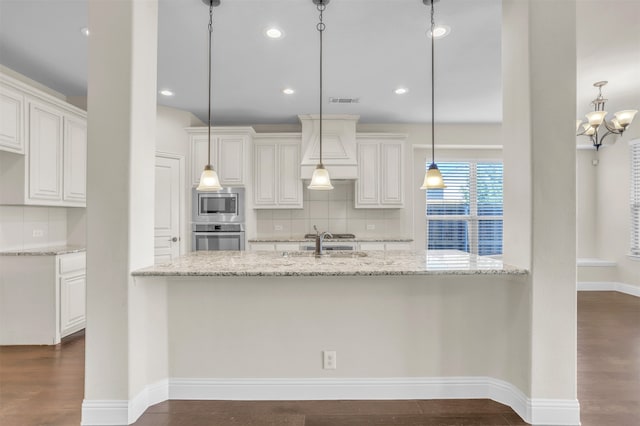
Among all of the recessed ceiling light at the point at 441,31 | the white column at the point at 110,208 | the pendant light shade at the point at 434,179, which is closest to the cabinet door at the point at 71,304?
the white column at the point at 110,208

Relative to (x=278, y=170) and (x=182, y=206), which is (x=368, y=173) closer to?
(x=278, y=170)

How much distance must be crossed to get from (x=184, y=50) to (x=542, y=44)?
2.75m

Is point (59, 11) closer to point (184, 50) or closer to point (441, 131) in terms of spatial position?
point (184, 50)

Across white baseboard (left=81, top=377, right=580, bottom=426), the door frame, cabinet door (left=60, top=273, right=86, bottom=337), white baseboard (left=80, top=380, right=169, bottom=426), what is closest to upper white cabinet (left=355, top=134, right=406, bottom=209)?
the door frame

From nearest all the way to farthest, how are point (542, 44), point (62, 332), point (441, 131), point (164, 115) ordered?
point (542, 44)
point (62, 332)
point (164, 115)
point (441, 131)

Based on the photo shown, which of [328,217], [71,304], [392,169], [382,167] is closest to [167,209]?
[71,304]

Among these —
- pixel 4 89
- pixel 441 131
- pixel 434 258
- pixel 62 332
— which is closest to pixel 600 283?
pixel 441 131

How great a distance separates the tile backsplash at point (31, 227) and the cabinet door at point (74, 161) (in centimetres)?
34

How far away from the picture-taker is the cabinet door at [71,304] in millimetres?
3256

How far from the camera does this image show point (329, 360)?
88.3 inches

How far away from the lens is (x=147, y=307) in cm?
213

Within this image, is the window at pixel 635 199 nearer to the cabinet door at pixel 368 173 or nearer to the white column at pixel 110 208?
the cabinet door at pixel 368 173

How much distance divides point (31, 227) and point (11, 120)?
116cm

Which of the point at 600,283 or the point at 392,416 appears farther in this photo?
the point at 600,283
